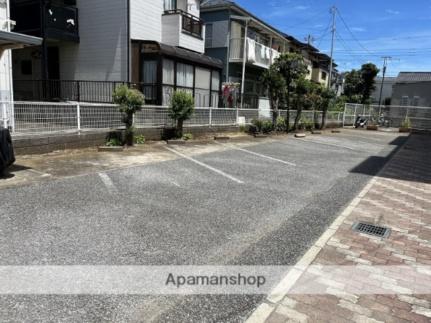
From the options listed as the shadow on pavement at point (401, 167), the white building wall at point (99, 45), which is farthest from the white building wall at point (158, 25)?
the shadow on pavement at point (401, 167)

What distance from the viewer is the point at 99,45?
14.6 meters

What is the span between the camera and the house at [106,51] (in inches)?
544

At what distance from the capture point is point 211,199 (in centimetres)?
554

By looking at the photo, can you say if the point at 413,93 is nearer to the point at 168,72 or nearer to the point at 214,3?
the point at 214,3

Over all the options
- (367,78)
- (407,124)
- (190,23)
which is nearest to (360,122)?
(407,124)

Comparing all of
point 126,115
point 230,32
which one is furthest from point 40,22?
point 230,32

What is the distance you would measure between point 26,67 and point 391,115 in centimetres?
2727

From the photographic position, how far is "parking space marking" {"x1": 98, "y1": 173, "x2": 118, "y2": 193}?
5.71 m

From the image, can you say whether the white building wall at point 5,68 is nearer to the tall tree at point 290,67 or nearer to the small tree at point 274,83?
the small tree at point 274,83

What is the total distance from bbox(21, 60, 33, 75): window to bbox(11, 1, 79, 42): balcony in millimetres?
2351

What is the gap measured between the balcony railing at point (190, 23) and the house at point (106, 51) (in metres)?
0.05

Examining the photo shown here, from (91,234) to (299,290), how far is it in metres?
2.41

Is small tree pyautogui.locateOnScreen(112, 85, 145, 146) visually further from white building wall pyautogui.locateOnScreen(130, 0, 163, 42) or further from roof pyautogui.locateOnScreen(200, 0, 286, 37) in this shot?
roof pyautogui.locateOnScreen(200, 0, 286, 37)

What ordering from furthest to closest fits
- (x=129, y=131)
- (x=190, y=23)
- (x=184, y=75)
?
(x=190, y=23) < (x=184, y=75) < (x=129, y=131)
